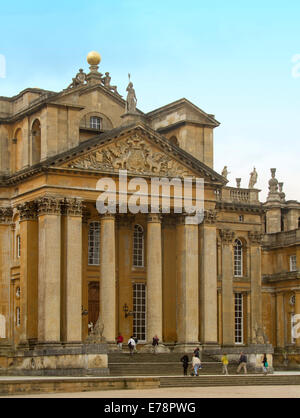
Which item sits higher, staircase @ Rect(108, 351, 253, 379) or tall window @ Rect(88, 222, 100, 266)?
tall window @ Rect(88, 222, 100, 266)

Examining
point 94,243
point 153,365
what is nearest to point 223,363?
point 153,365

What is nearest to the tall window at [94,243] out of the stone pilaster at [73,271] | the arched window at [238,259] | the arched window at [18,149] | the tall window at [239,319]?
the stone pilaster at [73,271]

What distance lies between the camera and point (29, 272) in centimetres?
5362

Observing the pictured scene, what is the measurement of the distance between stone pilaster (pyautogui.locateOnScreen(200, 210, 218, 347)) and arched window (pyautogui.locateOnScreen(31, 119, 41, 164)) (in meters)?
9.92

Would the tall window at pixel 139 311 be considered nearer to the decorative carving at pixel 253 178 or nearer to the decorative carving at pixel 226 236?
the decorative carving at pixel 226 236

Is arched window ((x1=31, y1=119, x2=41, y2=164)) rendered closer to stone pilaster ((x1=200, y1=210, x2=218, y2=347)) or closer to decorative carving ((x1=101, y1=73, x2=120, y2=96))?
decorative carving ((x1=101, y1=73, x2=120, y2=96))

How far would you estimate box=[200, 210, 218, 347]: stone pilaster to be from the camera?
56.7 meters

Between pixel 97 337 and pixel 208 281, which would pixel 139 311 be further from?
pixel 97 337

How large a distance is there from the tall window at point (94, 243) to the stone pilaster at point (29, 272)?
4390 millimetres

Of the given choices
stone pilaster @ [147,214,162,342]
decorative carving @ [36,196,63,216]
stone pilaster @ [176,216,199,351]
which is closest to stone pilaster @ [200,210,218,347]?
stone pilaster @ [176,216,199,351]

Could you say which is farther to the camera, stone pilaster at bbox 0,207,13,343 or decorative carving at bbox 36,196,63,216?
stone pilaster at bbox 0,207,13,343

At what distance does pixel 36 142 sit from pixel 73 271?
26.4ft

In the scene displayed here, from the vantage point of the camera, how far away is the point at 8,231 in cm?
5634
